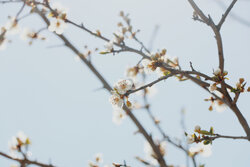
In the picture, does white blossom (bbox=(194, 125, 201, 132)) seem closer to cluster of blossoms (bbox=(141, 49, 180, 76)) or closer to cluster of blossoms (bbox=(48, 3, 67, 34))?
cluster of blossoms (bbox=(141, 49, 180, 76))

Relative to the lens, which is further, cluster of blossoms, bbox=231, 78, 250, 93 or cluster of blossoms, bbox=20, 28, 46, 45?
cluster of blossoms, bbox=20, 28, 46, 45

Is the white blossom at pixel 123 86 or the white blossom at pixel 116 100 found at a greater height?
the white blossom at pixel 123 86

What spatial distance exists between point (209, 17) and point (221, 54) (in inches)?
10.2

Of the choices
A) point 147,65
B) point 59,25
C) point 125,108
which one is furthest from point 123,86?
point 59,25

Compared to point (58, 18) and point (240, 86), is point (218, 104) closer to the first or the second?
point (240, 86)

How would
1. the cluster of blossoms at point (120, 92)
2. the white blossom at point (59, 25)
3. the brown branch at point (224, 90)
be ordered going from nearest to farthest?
the brown branch at point (224, 90), the cluster of blossoms at point (120, 92), the white blossom at point (59, 25)

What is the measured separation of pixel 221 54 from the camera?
161cm

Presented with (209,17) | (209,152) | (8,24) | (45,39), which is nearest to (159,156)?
(209,152)

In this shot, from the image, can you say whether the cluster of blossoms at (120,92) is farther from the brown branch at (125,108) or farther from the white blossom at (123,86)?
the brown branch at (125,108)

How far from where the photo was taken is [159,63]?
185 cm

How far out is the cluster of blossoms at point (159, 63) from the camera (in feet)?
6.10

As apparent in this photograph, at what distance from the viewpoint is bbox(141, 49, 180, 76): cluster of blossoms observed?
6.10 feet

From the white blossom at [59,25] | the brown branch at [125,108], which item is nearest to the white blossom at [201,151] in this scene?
the brown branch at [125,108]

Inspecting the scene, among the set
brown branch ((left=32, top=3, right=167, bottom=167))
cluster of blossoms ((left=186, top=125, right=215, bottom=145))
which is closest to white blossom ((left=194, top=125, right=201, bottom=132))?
cluster of blossoms ((left=186, top=125, right=215, bottom=145))
